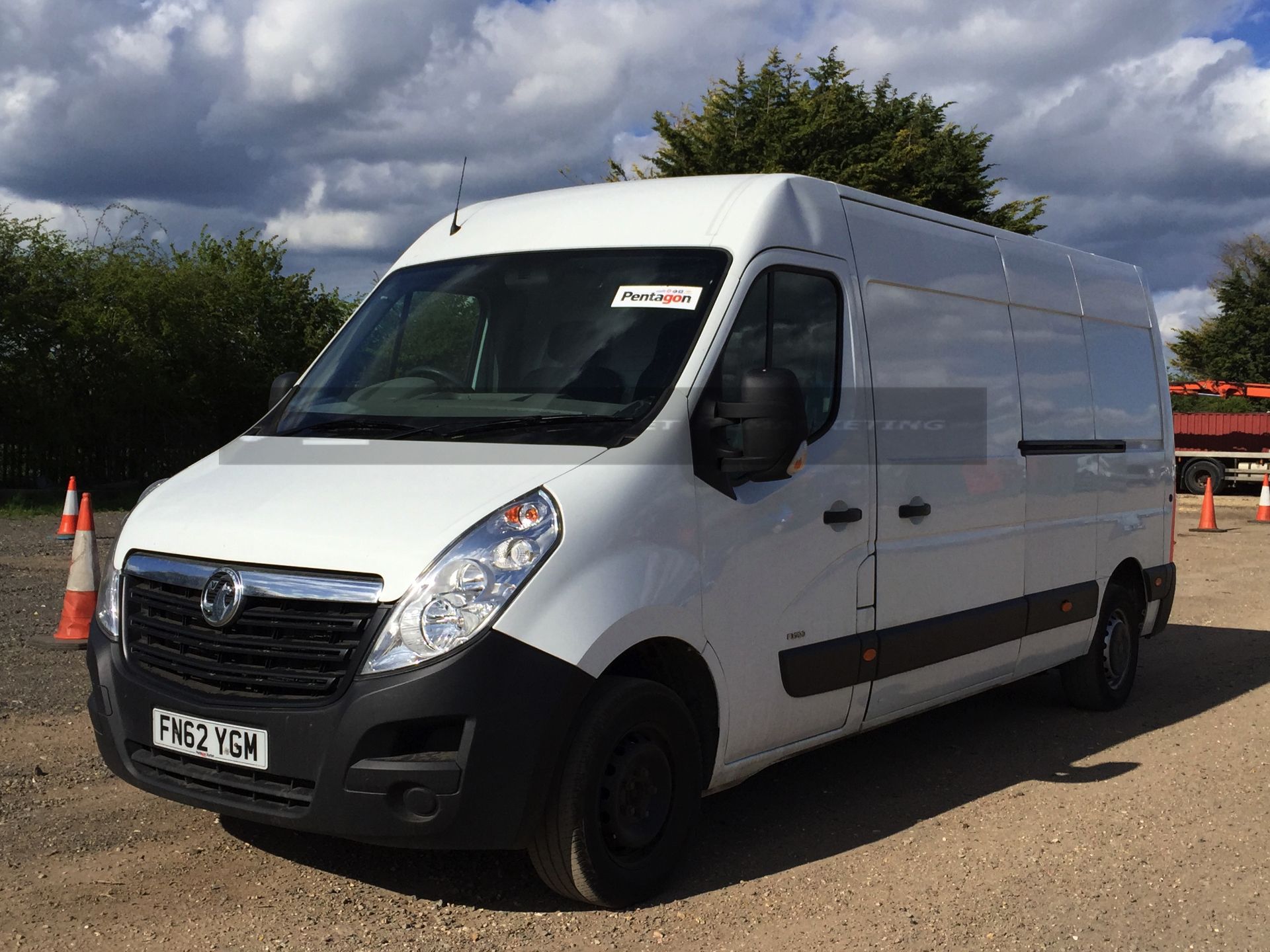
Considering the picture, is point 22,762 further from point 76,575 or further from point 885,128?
point 885,128

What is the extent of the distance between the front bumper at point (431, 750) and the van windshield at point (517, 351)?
0.84 m

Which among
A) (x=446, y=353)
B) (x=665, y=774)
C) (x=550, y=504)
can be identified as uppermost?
(x=446, y=353)

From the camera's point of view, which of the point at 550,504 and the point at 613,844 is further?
the point at 613,844

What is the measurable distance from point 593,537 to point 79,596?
504cm

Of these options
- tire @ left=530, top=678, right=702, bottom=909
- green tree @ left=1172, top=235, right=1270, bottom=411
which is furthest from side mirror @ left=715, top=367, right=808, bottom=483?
green tree @ left=1172, top=235, right=1270, bottom=411

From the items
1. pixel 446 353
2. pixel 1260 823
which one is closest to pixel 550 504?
pixel 446 353

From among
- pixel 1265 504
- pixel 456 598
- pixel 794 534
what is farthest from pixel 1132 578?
pixel 1265 504

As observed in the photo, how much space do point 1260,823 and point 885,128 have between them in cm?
2595

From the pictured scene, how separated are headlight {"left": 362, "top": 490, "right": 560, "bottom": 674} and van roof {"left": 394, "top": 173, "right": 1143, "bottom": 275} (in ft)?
4.95

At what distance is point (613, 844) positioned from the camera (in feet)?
13.4

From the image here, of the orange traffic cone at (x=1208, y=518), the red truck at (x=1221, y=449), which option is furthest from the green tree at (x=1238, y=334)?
the orange traffic cone at (x=1208, y=518)

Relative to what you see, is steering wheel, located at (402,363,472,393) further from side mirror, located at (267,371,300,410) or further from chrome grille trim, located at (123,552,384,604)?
chrome grille trim, located at (123,552,384,604)

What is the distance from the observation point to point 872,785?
18.9 feet

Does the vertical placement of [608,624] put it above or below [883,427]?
below
